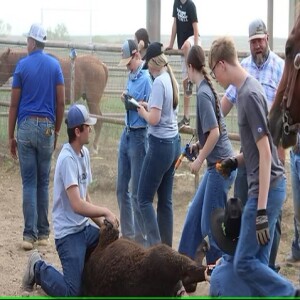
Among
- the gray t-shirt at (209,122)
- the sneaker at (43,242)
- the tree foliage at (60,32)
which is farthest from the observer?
the tree foliage at (60,32)

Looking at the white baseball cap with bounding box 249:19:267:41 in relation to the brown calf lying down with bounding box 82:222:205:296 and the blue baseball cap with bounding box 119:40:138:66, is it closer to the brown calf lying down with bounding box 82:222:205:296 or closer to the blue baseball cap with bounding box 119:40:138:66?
the blue baseball cap with bounding box 119:40:138:66

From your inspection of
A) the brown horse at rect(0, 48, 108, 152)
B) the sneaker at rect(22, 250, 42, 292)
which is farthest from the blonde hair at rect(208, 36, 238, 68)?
the brown horse at rect(0, 48, 108, 152)

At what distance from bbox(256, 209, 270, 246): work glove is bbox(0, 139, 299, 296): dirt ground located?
1400 mm

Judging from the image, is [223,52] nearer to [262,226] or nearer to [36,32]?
[262,226]

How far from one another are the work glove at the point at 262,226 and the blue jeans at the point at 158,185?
248 cm

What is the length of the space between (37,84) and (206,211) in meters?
2.68

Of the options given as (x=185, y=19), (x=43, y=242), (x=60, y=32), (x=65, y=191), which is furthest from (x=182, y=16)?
(x=60, y=32)

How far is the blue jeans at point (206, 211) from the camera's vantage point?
682 centimetres

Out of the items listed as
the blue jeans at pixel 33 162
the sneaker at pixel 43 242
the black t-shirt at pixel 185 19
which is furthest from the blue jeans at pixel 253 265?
the black t-shirt at pixel 185 19

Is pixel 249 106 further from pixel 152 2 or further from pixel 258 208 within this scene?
pixel 152 2

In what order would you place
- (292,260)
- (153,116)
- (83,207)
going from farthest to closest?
(292,260) → (153,116) → (83,207)

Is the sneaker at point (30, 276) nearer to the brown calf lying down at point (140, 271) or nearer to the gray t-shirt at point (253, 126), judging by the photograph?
the brown calf lying down at point (140, 271)

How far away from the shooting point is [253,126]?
18.4ft

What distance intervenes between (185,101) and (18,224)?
2.52 m
